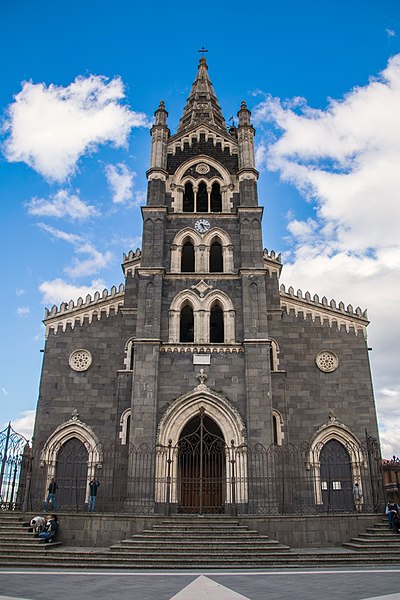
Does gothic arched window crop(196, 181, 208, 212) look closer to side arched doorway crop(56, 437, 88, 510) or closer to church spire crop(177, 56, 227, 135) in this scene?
church spire crop(177, 56, 227, 135)

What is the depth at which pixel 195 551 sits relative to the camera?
1712 centimetres

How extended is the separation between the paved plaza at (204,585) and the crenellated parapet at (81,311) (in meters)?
16.6

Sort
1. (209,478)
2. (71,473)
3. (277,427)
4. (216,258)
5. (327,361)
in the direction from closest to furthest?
(209,478) → (71,473) → (277,427) → (327,361) → (216,258)

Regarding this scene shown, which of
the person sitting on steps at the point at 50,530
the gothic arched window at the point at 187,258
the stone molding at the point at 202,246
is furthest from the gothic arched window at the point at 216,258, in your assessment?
the person sitting on steps at the point at 50,530

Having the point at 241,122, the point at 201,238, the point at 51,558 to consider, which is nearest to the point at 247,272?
the point at 201,238

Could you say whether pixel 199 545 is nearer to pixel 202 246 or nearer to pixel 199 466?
pixel 199 466

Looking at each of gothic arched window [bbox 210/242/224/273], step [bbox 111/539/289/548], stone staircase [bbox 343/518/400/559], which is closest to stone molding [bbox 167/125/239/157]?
gothic arched window [bbox 210/242/224/273]

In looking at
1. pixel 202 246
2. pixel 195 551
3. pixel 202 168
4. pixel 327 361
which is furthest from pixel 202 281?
pixel 195 551

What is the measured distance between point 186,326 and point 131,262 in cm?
542

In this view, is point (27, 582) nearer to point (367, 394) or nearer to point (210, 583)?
point (210, 583)

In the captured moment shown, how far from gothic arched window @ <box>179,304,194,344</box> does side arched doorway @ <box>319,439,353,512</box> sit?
9154mm

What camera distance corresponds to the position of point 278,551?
1733cm

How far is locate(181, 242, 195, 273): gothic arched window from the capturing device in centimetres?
3031

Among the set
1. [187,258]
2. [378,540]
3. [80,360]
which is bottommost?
[378,540]
